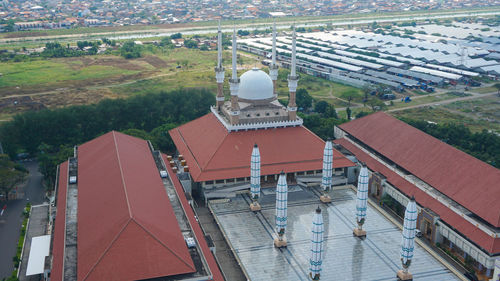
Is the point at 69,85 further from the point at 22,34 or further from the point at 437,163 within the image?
the point at 437,163

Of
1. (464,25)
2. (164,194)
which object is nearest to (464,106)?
(164,194)

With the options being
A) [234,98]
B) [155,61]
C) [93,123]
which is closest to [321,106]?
[234,98]

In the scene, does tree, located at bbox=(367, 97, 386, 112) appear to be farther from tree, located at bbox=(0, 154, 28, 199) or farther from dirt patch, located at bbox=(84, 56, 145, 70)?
tree, located at bbox=(0, 154, 28, 199)

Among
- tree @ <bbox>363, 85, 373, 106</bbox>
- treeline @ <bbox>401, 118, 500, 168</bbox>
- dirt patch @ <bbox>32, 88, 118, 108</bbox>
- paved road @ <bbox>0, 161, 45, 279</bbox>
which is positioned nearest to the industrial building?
treeline @ <bbox>401, 118, 500, 168</bbox>

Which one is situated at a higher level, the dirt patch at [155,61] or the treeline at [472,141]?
the dirt patch at [155,61]

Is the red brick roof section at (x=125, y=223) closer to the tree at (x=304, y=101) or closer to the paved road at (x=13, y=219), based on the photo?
the paved road at (x=13, y=219)

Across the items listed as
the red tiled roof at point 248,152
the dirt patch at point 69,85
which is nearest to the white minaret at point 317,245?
the red tiled roof at point 248,152

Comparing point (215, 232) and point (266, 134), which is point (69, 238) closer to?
point (215, 232)
